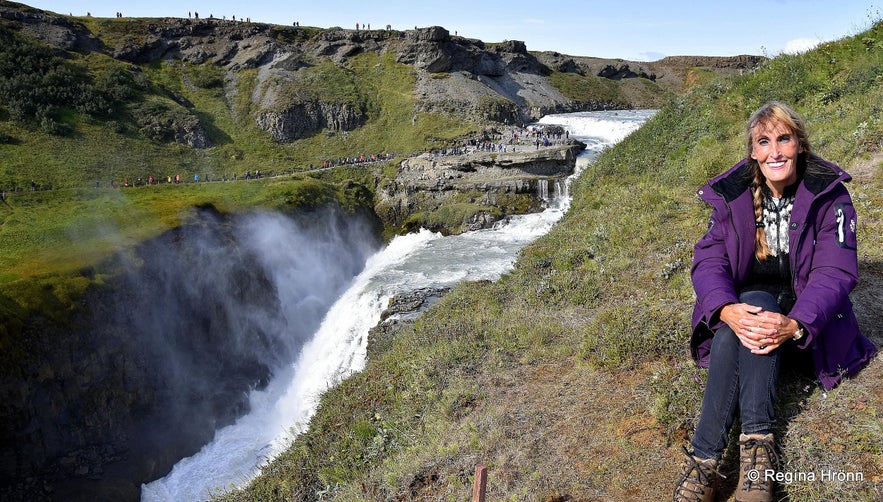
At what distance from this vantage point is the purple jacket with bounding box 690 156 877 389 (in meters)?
4.34

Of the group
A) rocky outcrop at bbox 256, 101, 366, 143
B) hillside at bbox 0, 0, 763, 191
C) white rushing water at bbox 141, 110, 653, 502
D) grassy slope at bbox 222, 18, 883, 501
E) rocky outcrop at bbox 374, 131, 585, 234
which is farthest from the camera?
rocky outcrop at bbox 256, 101, 366, 143

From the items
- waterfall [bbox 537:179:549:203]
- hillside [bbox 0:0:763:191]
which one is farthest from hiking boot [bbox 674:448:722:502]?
hillside [bbox 0:0:763:191]

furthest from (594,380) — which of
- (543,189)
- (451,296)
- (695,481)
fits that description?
(543,189)

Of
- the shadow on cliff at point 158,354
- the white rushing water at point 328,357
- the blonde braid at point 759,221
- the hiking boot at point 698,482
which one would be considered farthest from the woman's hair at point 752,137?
the shadow on cliff at point 158,354

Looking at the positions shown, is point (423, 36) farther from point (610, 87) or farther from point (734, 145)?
point (734, 145)

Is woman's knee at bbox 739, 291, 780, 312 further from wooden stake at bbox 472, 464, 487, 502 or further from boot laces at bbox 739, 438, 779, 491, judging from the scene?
wooden stake at bbox 472, 464, 487, 502

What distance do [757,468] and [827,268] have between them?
1.90 meters

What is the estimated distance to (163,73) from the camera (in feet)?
268

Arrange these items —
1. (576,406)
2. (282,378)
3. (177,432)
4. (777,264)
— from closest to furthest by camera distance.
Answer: (777,264) → (576,406) → (177,432) → (282,378)

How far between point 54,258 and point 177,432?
A: 41.1 ft

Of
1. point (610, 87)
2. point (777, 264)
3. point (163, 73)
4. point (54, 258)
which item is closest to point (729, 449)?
point (777, 264)

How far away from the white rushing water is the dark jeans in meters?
16.0

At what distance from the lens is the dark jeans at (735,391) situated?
13.5ft

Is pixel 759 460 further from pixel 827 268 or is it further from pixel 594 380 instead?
pixel 594 380
